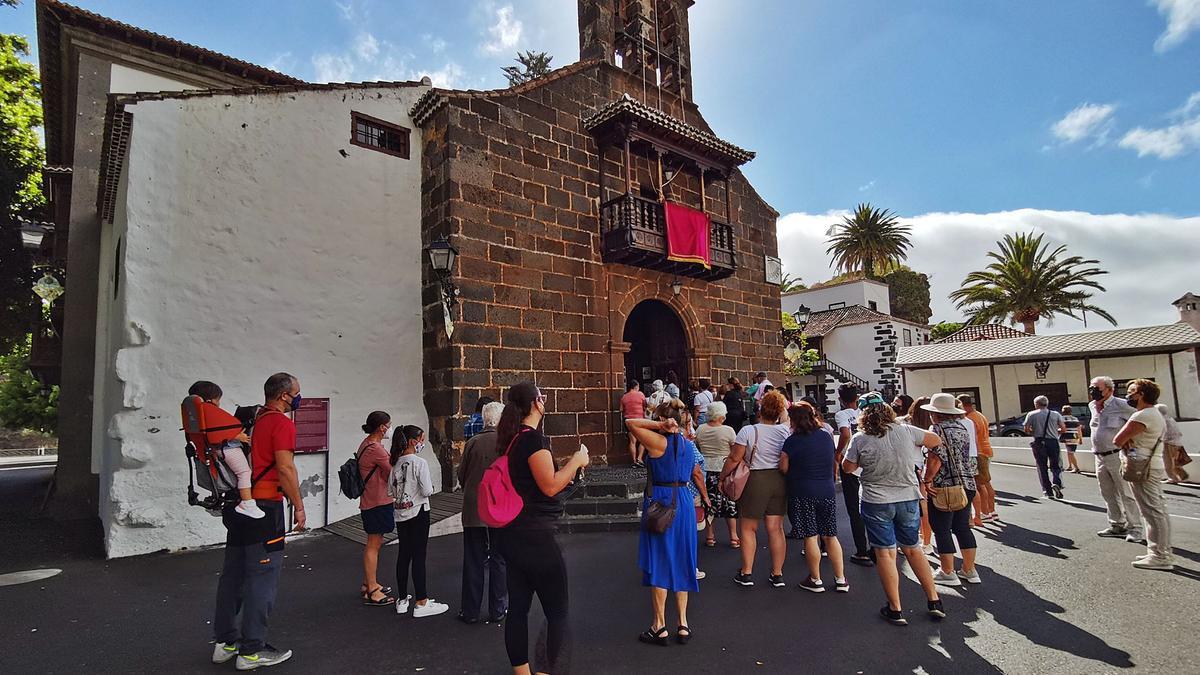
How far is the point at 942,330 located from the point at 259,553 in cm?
4597

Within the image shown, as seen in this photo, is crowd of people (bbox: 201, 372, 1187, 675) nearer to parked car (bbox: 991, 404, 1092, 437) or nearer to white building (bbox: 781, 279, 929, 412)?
parked car (bbox: 991, 404, 1092, 437)

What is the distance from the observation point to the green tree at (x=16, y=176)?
1338cm

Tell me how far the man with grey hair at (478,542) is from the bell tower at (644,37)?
9.83 metres

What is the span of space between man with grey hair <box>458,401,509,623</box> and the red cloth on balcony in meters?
7.08

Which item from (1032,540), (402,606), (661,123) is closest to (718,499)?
(402,606)

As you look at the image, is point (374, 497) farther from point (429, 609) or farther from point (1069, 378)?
point (1069, 378)

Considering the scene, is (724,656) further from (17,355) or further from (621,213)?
(17,355)

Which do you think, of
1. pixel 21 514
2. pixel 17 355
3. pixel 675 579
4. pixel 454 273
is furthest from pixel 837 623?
pixel 17 355

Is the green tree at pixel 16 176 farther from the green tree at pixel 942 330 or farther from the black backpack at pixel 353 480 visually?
the green tree at pixel 942 330

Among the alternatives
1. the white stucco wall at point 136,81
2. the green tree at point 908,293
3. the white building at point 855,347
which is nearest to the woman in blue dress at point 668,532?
the white stucco wall at point 136,81

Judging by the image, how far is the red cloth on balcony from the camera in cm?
1098

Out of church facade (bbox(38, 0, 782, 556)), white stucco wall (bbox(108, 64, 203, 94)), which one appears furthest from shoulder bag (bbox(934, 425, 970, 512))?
white stucco wall (bbox(108, 64, 203, 94))

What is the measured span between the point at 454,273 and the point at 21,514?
9.59m

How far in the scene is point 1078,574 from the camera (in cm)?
520
